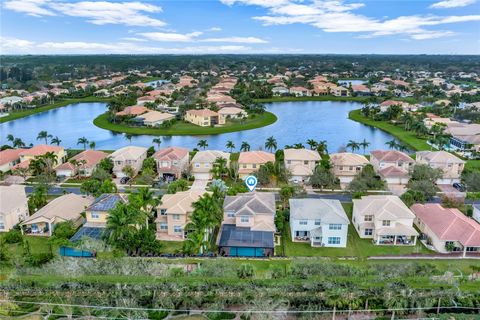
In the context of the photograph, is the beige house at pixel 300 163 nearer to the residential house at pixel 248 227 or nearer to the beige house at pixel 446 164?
the residential house at pixel 248 227

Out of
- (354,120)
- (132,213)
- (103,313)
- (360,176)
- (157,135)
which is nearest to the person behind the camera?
(103,313)

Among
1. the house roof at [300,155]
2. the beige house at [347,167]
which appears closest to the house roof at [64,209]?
the house roof at [300,155]

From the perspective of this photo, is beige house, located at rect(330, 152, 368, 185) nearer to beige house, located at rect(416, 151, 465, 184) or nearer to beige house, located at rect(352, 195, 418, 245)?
beige house, located at rect(416, 151, 465, 184)

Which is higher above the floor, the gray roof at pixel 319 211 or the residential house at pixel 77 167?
the gray roof at pixel 319 211

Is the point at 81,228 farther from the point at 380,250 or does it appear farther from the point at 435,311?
the point at 435,311

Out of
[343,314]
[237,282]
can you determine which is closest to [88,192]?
[237,282]

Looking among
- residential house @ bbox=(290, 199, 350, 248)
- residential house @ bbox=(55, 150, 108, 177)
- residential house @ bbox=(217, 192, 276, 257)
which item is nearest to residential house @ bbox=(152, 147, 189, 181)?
residential house @ bbox=(55, 150, 108, 177)
